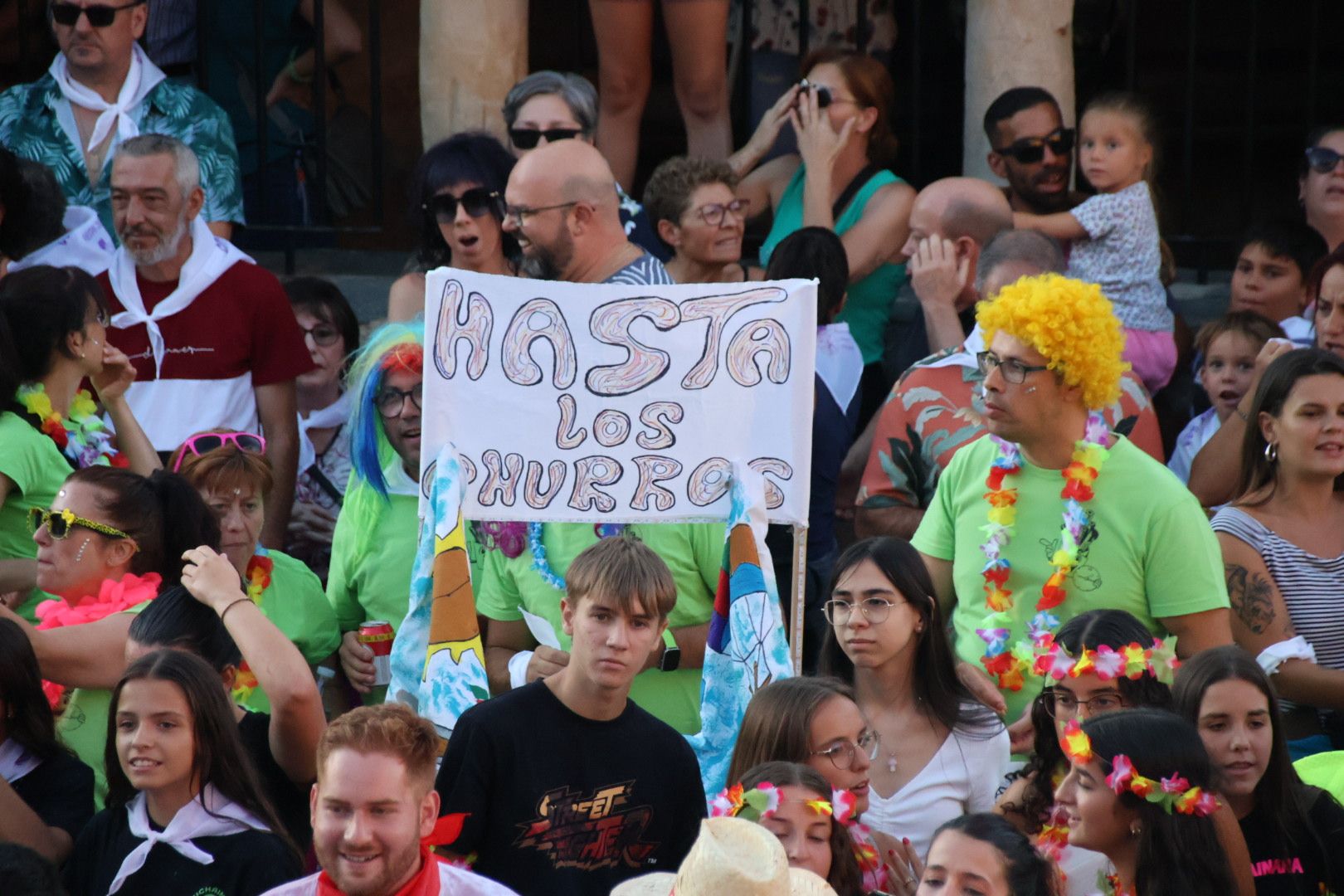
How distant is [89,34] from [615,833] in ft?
13.1

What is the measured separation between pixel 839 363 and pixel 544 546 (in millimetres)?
1344

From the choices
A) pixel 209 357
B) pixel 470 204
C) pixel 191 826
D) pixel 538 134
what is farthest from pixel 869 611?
pixel 209 357

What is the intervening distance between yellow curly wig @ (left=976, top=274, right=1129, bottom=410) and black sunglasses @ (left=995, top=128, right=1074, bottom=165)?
172 centimetres

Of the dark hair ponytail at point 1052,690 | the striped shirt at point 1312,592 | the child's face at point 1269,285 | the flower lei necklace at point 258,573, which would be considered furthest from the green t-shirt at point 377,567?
the child's face at point 1269,285

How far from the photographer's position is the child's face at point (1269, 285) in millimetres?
6781

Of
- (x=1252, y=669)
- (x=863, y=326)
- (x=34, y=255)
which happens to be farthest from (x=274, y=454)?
(x=1252, y=669)

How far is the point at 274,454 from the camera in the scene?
6258 millimetres

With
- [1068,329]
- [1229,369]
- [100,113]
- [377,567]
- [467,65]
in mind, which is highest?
[467,65]

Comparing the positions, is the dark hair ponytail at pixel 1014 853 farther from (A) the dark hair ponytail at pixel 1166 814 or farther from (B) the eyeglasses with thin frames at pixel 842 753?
(B) the eyeglasses with thin frames at pixel 842 753

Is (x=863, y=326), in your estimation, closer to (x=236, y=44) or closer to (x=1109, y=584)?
(x=1109, y=584)

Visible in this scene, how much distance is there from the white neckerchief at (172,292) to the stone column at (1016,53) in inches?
119

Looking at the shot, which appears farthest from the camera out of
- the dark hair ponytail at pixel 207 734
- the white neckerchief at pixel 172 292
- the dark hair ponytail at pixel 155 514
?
the white neckerchief at pixel 172 292

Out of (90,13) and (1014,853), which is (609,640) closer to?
(1014,853)

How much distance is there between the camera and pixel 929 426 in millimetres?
5719
